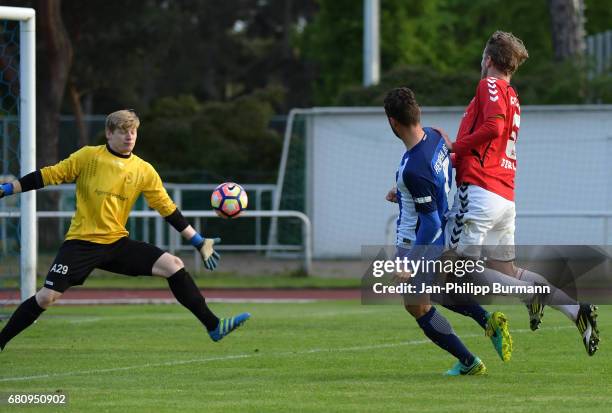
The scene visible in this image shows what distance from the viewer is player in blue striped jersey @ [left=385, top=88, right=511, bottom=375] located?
9.09 metres

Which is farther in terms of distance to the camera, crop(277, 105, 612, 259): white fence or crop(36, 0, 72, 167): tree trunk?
crop(36, 0, 72, 167): tree trunk

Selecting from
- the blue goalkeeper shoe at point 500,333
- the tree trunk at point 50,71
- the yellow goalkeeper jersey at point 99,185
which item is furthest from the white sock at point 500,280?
the tree trunk at point 50,71

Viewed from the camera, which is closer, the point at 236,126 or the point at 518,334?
the point at 518,334

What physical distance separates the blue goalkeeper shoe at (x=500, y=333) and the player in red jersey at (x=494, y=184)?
302 millimetres

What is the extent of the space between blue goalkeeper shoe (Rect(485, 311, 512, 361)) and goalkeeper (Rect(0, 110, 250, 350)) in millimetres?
Result: 1989

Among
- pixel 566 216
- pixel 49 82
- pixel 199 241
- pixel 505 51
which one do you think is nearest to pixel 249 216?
pixel 566 216

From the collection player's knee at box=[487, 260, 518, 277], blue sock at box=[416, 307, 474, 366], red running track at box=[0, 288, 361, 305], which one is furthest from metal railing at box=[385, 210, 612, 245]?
blue sock at box=[416, 307, 474, 366]

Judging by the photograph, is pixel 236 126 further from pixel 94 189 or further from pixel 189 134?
pixel 94 189

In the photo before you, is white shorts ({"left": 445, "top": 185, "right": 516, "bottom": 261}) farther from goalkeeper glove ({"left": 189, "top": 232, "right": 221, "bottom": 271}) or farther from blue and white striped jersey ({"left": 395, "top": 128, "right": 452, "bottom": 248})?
goalkeeper glove ({"left": 189, "top": 232, "right": 221, "bottom": 271})

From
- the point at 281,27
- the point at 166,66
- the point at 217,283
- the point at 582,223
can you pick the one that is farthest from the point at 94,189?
the point at 281,27

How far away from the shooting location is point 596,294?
18.3 meters

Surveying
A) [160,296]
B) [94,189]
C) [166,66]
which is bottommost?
[160,296]

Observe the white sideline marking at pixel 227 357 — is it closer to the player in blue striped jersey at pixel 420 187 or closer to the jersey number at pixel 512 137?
the player in blue striped jersey at pixel 420 187

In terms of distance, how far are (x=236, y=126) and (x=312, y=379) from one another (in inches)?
1019
